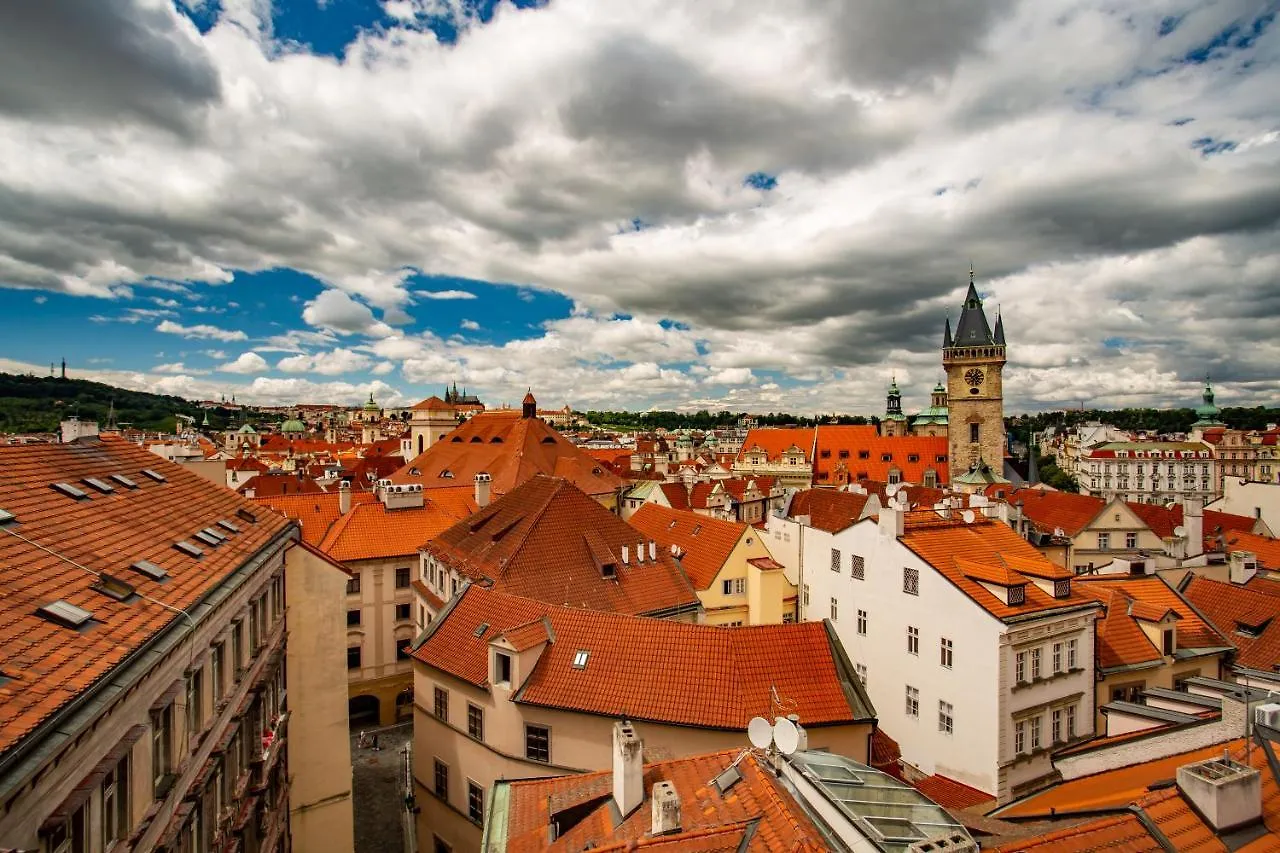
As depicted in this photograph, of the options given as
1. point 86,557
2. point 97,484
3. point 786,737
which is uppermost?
point 97,484

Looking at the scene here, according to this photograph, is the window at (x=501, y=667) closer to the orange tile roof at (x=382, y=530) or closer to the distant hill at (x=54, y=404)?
the orange tile roof at (x=382, y=530)

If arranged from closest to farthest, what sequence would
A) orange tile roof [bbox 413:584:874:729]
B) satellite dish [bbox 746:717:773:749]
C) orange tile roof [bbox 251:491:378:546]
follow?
satellite dish [bbox 746:717:773:749], orange tile roof [bbox 413:584:874:729], orange tile roof [bbox 251:491:378:546]

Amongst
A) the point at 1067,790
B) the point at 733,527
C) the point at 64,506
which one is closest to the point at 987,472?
the point at 733,527

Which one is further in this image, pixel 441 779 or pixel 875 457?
pixel 875 457

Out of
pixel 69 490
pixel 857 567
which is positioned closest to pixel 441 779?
pixel 69 490

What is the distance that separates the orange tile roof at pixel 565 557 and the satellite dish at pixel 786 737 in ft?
57.8

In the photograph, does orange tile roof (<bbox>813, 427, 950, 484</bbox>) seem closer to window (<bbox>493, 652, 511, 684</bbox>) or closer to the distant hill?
window (<bbox>493, 652, 511, 684</bbox>)

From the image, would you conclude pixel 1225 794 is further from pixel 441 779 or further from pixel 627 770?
pixel 441 779

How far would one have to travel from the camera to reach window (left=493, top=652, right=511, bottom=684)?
2044 cm

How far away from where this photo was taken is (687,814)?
35.0 ft

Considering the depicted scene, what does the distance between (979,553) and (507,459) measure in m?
43.9

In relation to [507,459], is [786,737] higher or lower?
lower

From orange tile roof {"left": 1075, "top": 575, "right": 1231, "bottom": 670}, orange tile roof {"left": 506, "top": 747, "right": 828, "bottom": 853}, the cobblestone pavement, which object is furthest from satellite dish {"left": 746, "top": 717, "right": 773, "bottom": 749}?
orange tile roof {"left": 1075, "top": 575, "right": 1231, "bottom": 670}

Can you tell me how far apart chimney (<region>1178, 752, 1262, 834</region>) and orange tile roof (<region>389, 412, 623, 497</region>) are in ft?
163
